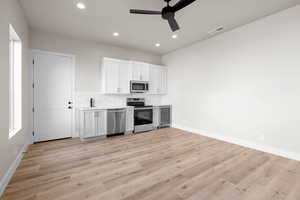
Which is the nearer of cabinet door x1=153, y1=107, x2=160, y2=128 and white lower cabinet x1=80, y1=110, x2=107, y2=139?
white lower cabinet x1=80, y1=110, x2=107, y2=139

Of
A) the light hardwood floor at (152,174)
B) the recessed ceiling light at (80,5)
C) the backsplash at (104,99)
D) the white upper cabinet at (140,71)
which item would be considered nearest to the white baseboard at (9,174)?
the light hardwood floor at (152,174)

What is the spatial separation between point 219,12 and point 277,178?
307cm

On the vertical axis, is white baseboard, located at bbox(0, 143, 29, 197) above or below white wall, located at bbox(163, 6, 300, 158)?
below

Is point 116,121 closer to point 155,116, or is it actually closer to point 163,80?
point 155,116

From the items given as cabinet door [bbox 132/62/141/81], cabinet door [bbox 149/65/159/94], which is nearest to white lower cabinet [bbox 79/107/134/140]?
cabinet door [bbox 132/62/141/81]

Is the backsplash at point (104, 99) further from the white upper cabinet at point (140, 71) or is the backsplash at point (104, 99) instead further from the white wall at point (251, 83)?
the white wall at point (251, 83)

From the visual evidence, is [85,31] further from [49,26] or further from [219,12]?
[219,12]

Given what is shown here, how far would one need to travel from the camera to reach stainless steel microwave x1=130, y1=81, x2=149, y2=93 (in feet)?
15.2

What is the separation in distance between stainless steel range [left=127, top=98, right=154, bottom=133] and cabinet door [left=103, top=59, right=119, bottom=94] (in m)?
0.77

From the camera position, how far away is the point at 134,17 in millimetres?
2961

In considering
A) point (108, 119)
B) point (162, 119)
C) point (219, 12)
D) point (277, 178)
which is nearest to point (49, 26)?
point (108, 119)

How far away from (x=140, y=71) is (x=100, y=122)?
2.15m

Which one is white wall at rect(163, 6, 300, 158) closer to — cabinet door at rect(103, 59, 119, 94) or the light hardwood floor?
the light hardwood floor

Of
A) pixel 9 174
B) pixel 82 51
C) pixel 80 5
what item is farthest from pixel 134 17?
pixel 9 174
